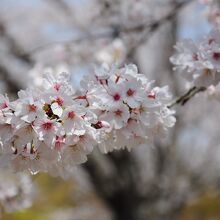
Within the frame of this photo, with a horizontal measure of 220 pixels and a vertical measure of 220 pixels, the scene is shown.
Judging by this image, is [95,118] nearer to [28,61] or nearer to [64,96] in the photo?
[64,96]

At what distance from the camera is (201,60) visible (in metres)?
1.84

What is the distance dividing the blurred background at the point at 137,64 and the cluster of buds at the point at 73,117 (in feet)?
3.39

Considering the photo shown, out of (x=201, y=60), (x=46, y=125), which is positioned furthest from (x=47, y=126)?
(x=201, y=60)

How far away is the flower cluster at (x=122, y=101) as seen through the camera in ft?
5.08

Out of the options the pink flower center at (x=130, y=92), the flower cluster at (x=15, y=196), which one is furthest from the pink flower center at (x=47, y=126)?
the flower cluster at (x=15, y=196)

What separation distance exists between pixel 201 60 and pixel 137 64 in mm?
4308

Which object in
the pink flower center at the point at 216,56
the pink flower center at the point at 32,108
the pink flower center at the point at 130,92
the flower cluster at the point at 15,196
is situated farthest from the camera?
the flower cluster at the point at 15,196

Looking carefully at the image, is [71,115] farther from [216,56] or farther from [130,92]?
[216,56]

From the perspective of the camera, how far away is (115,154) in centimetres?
675

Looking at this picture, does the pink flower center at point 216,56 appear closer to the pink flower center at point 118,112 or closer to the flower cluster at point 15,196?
the pink flower center at point 118,112

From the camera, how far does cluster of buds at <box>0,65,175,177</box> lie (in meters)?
1.47

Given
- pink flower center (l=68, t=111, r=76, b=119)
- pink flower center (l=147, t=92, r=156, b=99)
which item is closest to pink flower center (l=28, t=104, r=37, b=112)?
pink flower center (l=68, t=111, r=76, b=119)

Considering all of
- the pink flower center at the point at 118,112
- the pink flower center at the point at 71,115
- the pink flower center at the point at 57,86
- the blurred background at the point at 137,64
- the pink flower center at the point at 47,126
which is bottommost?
the pink flower center at the point at 47,126

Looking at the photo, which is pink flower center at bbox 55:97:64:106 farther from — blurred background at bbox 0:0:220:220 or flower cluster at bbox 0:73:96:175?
blurred background at bbox 0:0:220:220
